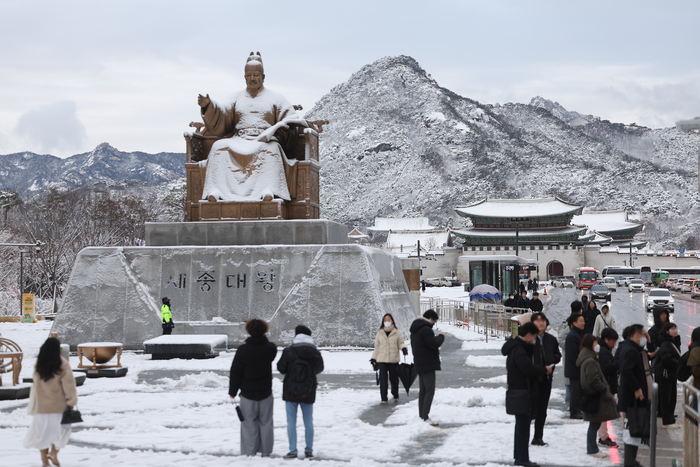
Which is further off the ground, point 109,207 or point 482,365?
point 109,207

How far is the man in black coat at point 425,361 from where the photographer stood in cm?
916

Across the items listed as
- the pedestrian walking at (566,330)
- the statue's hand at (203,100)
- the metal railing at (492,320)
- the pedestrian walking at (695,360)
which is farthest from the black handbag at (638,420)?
the statue's hand at (203,100)

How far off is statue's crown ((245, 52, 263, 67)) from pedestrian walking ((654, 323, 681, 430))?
12094 mm

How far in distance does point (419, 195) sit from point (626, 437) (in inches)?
6061

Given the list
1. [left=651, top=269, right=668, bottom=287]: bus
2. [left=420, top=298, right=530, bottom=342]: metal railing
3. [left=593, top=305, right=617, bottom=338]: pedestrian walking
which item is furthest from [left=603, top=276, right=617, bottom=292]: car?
[left=593, top=305, right=617, bottom=338]: pedestrian walking

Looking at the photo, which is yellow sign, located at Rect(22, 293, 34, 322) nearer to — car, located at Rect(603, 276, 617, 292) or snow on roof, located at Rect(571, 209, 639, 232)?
car, located at Rect(603, 276, 617, 292)

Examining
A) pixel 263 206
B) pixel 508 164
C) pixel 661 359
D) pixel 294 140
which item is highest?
pixel 508 164

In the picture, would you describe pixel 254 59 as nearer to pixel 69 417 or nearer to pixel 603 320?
pixel 603 320

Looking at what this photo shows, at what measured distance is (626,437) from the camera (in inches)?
283

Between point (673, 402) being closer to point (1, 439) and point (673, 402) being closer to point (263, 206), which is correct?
point (1, 439)

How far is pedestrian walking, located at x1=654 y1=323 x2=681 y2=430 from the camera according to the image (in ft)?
29.4

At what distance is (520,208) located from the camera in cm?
8650

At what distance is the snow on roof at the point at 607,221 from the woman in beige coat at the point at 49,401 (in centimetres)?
10155

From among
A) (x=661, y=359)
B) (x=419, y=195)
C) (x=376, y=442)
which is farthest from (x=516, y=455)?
(x=419, y=195)
